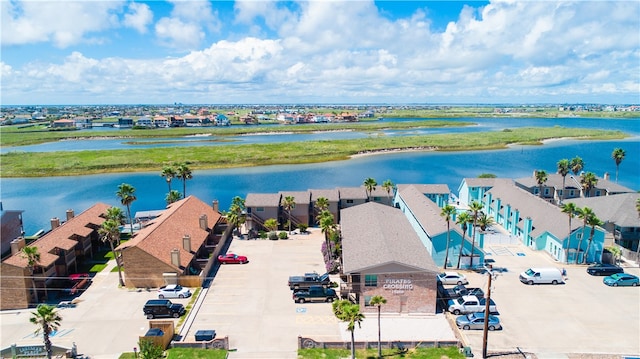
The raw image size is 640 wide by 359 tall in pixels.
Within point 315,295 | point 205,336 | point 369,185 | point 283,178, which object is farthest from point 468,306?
point 283,178

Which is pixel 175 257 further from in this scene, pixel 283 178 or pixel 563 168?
pixel 283 178

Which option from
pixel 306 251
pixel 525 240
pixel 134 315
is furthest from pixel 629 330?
pixel 134 315

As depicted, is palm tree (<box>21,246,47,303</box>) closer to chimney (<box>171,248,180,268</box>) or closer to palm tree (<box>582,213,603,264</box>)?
chimney (<box>171,248,180,268</box>)

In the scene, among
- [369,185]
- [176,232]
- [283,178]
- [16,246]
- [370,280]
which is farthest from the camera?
[283,178]

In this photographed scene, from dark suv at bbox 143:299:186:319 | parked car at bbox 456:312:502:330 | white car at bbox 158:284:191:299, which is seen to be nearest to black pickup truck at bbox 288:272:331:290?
white car at bbox 158:284:191:299

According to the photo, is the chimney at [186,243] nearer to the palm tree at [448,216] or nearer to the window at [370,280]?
the window at [370,280]

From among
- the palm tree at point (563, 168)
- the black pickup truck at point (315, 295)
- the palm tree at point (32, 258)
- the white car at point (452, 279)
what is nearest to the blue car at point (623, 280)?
the white car at point (452, 279)

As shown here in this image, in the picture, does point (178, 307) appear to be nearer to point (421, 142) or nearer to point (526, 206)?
point (526, 206)
